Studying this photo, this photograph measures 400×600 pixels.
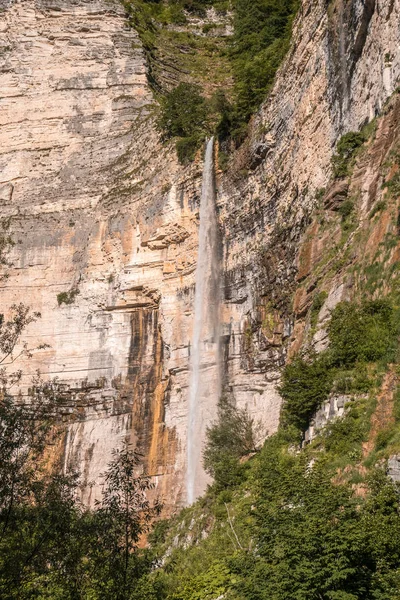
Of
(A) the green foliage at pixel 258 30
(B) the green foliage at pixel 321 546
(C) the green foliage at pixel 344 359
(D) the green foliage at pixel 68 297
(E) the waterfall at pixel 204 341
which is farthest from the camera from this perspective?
(A) the green foliage at pixel 258 30

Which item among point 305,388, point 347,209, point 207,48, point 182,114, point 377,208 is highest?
point 207,48

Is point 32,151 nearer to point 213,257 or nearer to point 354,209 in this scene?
point 213,257

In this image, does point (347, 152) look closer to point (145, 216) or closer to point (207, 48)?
point (145, 216)

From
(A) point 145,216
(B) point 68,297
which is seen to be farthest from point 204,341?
(B) point 68,297

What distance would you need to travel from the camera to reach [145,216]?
3459 cm

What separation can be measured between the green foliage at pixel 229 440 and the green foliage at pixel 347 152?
882cm

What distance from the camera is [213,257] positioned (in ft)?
104

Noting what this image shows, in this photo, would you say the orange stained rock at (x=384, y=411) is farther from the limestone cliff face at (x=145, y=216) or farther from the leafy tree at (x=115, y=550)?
the limestone cliff face at (x=145, y=216)

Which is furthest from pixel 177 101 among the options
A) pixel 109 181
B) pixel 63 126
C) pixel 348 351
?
pixel 348 351

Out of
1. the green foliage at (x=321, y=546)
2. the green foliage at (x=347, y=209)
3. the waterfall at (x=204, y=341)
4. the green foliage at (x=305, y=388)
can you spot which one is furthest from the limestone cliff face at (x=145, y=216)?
the green foliage at (x=321, y=546)

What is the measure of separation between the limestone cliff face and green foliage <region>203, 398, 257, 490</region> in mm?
991

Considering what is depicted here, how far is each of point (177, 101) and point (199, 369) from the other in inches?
539

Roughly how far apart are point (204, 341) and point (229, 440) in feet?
19.8

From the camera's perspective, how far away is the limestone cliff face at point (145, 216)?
86.3 feet
